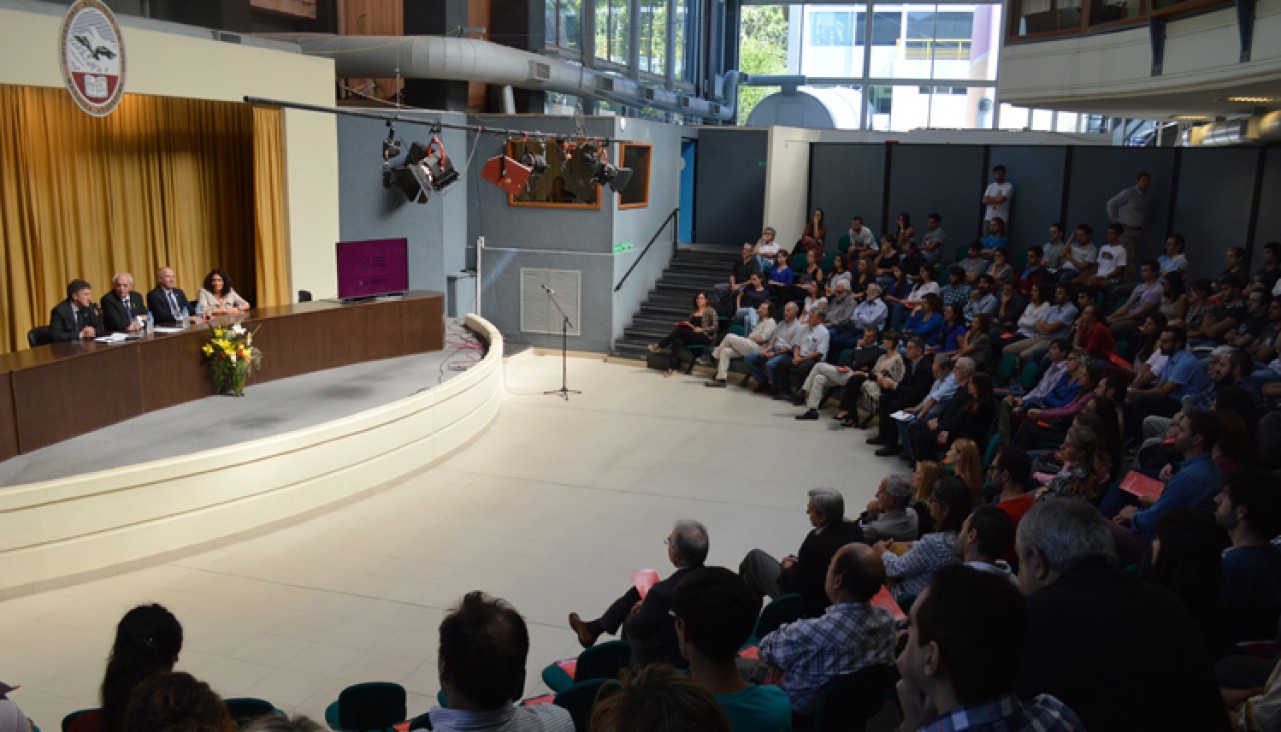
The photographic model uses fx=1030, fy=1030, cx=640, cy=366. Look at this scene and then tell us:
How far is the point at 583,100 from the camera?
55.1 ft

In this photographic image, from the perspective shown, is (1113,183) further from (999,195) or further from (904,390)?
(904,390)

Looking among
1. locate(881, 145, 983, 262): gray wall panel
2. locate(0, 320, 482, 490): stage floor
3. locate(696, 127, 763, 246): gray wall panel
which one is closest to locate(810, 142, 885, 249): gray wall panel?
locate(881, 145, 983, 262): gray wall panel

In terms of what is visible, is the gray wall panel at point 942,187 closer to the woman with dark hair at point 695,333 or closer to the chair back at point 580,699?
the woman with dark hair at point 695,333

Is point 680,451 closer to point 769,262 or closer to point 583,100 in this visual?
point 769,262

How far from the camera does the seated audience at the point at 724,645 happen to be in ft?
8.89

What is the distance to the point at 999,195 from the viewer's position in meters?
14.0

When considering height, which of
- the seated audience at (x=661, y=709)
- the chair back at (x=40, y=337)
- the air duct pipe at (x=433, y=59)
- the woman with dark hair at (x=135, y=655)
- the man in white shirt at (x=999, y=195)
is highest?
the air duct pipe at (x=433, y=59)

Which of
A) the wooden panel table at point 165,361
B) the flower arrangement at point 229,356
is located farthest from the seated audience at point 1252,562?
the flower arrangement at point 229,356

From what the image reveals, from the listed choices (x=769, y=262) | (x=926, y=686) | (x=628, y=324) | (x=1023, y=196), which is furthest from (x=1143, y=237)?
(x=926, y=686)

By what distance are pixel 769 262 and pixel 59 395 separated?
9427mm

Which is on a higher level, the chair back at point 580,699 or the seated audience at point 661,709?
the seated audience at point 661,709

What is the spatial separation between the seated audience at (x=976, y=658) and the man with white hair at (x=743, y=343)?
35.5 ft

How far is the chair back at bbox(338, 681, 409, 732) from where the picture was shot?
384 cm

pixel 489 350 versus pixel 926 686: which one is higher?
pixel 926 686
